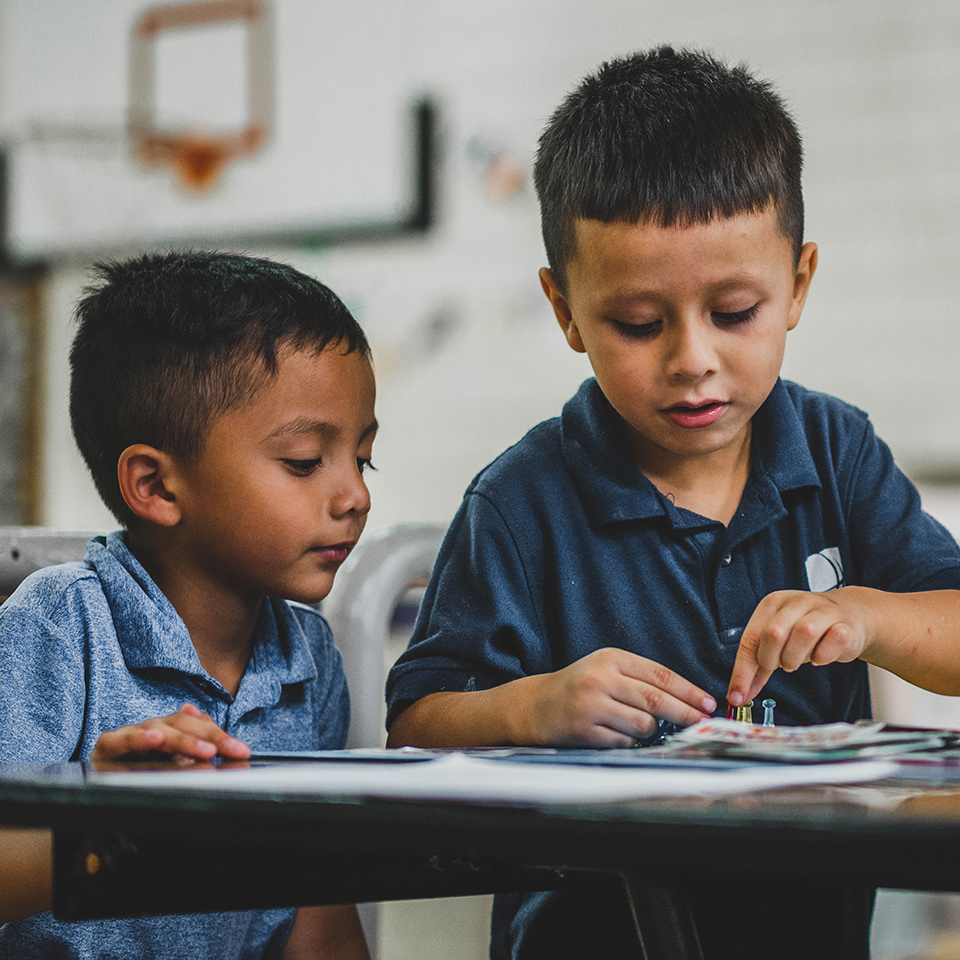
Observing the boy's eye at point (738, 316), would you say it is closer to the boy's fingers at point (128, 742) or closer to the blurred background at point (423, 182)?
the boy's fingers at point (128, 742)

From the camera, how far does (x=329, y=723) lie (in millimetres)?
1125

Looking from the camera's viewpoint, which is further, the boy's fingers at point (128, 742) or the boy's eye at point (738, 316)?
the boy's eye at point (738, 316)

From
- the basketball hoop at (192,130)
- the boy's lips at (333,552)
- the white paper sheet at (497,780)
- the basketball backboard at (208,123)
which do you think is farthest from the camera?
the basketball hoop at (192,130)

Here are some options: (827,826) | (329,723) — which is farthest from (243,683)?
(827,826)

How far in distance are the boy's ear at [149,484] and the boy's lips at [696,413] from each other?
401mm

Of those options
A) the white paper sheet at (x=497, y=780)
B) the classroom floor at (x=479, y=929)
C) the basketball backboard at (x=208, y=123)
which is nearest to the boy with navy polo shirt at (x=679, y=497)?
the white paper sheet at (x=497, y=780)

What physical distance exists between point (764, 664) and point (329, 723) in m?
0.47

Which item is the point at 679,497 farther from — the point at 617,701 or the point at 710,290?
the point at 617,701

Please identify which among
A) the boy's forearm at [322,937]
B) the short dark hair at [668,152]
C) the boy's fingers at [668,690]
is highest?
the short dark hair at [668,152]

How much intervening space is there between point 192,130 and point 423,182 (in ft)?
2.93

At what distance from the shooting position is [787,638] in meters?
0.76

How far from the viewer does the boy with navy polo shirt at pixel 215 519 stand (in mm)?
954

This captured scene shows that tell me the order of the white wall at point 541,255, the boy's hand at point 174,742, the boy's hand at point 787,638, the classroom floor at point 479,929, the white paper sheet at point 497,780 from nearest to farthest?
the white paper sheet at point 497,780 → the boy's hand at point 174,742 → the boy's hand at point 787,638 → the classroom floor at point 479,929 → the white wall at point 541,255

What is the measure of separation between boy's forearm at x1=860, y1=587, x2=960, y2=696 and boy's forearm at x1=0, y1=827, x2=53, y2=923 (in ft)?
1.76
